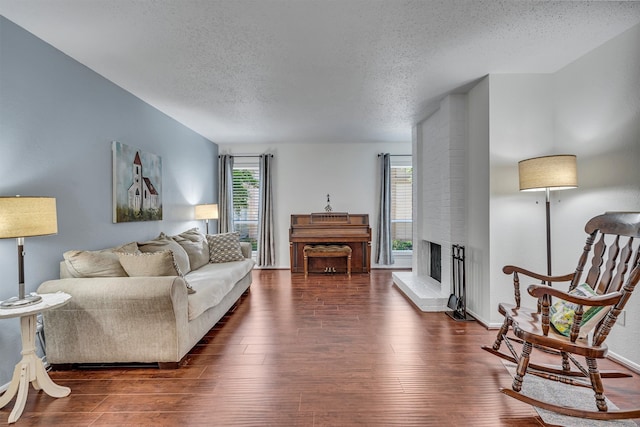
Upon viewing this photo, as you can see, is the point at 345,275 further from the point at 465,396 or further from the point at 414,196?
the point at 465,396

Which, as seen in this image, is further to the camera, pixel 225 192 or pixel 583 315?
pixel 225 192

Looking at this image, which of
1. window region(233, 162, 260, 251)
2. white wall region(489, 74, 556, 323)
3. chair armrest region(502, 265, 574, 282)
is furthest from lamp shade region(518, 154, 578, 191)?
window region(233, 162, 260, 251)

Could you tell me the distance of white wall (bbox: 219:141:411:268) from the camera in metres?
6.05

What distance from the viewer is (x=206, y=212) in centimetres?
493

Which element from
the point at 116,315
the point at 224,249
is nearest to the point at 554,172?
the point at 116,315


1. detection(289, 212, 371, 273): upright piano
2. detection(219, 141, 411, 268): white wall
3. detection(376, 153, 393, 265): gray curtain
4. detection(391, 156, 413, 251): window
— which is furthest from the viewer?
detection(391, 156, 413, 251): window

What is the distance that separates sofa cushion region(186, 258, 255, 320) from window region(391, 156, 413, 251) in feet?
10.3

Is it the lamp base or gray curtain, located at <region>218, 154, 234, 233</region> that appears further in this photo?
gray curtain, located at <region>218, 154, 234, 233</region>

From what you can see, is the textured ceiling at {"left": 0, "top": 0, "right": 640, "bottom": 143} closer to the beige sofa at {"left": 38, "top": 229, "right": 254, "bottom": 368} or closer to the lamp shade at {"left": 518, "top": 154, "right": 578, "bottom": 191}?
the lamp shade at {"left": 518, "top": 154, "right": 578, "bottom": 191}

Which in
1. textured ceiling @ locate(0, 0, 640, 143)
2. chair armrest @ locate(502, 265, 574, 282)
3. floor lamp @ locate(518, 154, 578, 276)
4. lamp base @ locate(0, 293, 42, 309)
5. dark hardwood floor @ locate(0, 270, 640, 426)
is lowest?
dark hardwood floor @ locate(0, 270, 640, 426)

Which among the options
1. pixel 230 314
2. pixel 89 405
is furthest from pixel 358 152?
pixel 89 405

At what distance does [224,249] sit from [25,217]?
2586 millimetres

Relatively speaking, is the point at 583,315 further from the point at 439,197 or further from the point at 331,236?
the point at 331,236

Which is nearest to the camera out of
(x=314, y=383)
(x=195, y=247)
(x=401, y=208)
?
(x=314, y=383)
